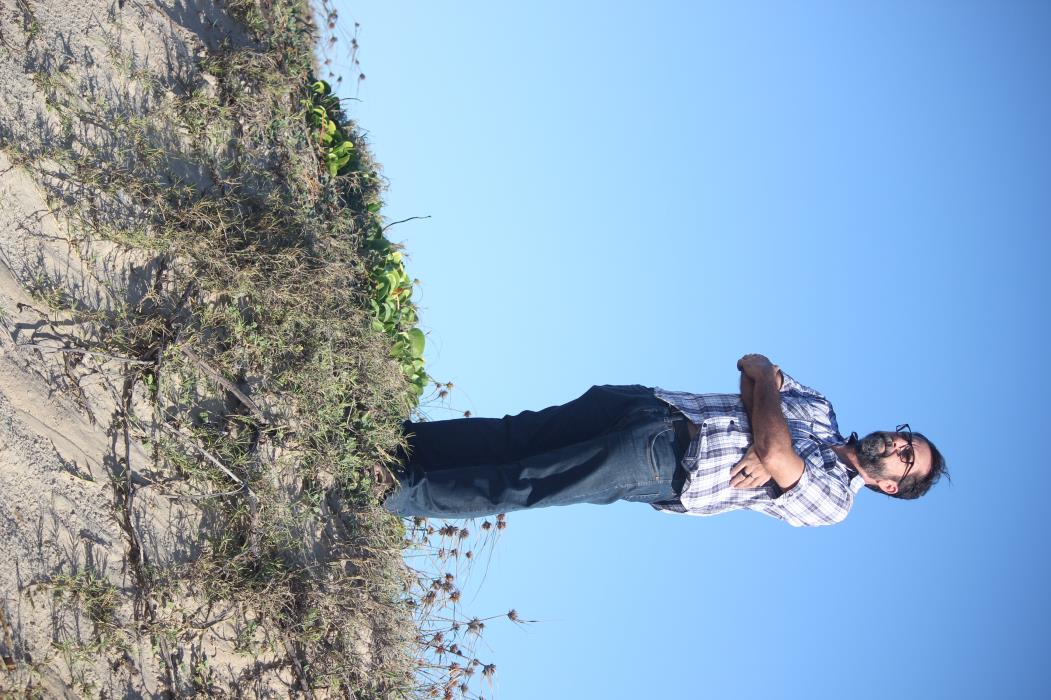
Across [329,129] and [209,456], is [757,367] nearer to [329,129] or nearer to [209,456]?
[209,456]

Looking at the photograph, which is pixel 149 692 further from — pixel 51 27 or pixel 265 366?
pixel 51 27

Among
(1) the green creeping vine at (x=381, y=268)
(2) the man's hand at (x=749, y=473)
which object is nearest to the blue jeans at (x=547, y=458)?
(2) the man's hand at (x=749, y=473)

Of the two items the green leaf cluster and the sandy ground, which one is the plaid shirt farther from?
the green leaf cluster

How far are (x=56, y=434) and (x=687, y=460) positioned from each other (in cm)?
236

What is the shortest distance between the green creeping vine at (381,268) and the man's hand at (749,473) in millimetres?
1758

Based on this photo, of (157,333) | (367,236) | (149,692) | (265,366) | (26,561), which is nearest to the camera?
(26,561)

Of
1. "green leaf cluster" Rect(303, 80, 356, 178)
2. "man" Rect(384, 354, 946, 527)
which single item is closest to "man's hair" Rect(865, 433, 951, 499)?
"man" Rect(384, 354, 946, 527)

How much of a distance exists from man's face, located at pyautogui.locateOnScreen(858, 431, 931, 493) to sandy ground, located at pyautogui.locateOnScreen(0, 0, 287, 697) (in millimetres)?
2663

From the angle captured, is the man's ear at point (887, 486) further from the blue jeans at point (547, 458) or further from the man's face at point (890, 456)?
the blue jeans at point (547, 458)

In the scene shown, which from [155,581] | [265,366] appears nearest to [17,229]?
[265,366]

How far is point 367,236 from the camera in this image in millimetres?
4211

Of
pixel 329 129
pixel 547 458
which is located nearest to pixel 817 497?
pixel 547 458

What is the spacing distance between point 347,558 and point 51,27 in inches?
99.5

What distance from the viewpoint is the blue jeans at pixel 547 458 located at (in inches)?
124
